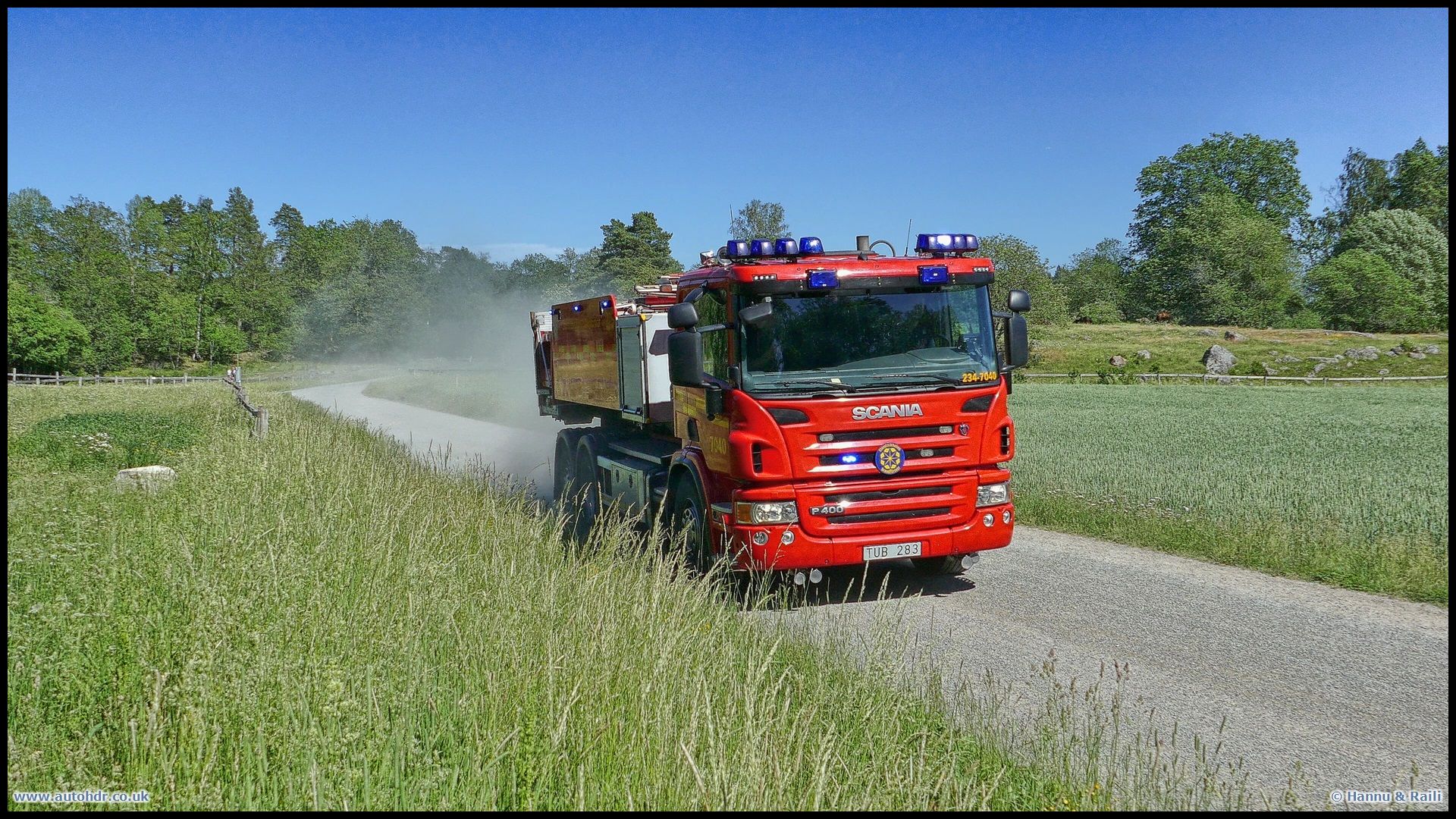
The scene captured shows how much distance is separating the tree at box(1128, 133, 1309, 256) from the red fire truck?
82.3 m

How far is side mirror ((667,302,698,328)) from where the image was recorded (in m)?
8.13

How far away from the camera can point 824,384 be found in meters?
7.93

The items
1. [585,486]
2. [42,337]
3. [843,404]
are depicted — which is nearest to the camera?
[843,404]

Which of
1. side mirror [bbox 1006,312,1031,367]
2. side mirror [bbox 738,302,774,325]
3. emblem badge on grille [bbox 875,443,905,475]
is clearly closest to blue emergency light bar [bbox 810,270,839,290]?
side mirror [bbox 738,302,774,325]

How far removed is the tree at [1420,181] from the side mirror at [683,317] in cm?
9012

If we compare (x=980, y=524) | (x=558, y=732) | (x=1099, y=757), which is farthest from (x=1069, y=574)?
(x=558, y=732)

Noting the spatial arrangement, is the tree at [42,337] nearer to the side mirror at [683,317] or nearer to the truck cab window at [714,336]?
the truck cab window at [714,336]

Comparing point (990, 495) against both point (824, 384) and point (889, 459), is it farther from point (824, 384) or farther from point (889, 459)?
point (824, 384)

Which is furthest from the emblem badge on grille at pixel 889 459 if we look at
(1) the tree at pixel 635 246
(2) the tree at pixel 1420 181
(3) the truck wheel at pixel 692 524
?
(2) the tree at pixel 1420 181

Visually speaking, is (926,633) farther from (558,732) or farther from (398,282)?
(398,282)

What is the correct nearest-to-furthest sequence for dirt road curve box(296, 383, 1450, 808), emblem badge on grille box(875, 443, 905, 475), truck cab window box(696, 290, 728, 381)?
1. dirt road curve box(296, 383, 1450, 808)
2. emblem badge on grille box(875, 443, 905, 475)
3. truck cab window box(696, 290, 728, 381)

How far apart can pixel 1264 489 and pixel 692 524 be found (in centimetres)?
763

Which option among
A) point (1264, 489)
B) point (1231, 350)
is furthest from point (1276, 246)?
point (1264, 489)

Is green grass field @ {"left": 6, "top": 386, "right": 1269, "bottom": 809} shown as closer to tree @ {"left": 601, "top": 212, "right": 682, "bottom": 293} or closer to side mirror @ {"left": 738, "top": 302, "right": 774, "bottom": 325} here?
side mirror @ {"left": 738, "top": 302, "right": 774, "bottom": 325}
